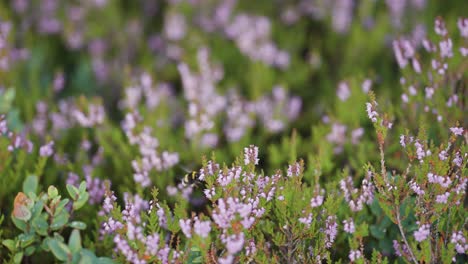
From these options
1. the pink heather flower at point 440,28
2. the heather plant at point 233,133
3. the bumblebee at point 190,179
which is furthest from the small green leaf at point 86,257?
the pink heather flower at point 440,28

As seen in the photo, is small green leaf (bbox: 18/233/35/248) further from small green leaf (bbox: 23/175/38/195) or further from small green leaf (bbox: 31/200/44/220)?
small green leaf (bbox: 23/175/38/195)

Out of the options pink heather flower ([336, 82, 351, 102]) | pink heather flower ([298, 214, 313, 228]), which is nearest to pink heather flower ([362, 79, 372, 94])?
pink heather flower ([336, 82, 351, 102])

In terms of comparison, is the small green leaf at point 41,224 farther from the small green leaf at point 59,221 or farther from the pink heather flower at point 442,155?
the pink heather flower at point 442,155

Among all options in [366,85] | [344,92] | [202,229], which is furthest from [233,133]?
[202,229]

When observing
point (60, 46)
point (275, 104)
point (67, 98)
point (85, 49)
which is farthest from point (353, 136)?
point (60, 46)

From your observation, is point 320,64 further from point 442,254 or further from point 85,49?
point 442,254

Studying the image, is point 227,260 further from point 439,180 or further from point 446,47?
point 446,47

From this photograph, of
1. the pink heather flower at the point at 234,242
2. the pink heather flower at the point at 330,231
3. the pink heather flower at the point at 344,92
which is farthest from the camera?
the pink heather flower at the point at 344,92
